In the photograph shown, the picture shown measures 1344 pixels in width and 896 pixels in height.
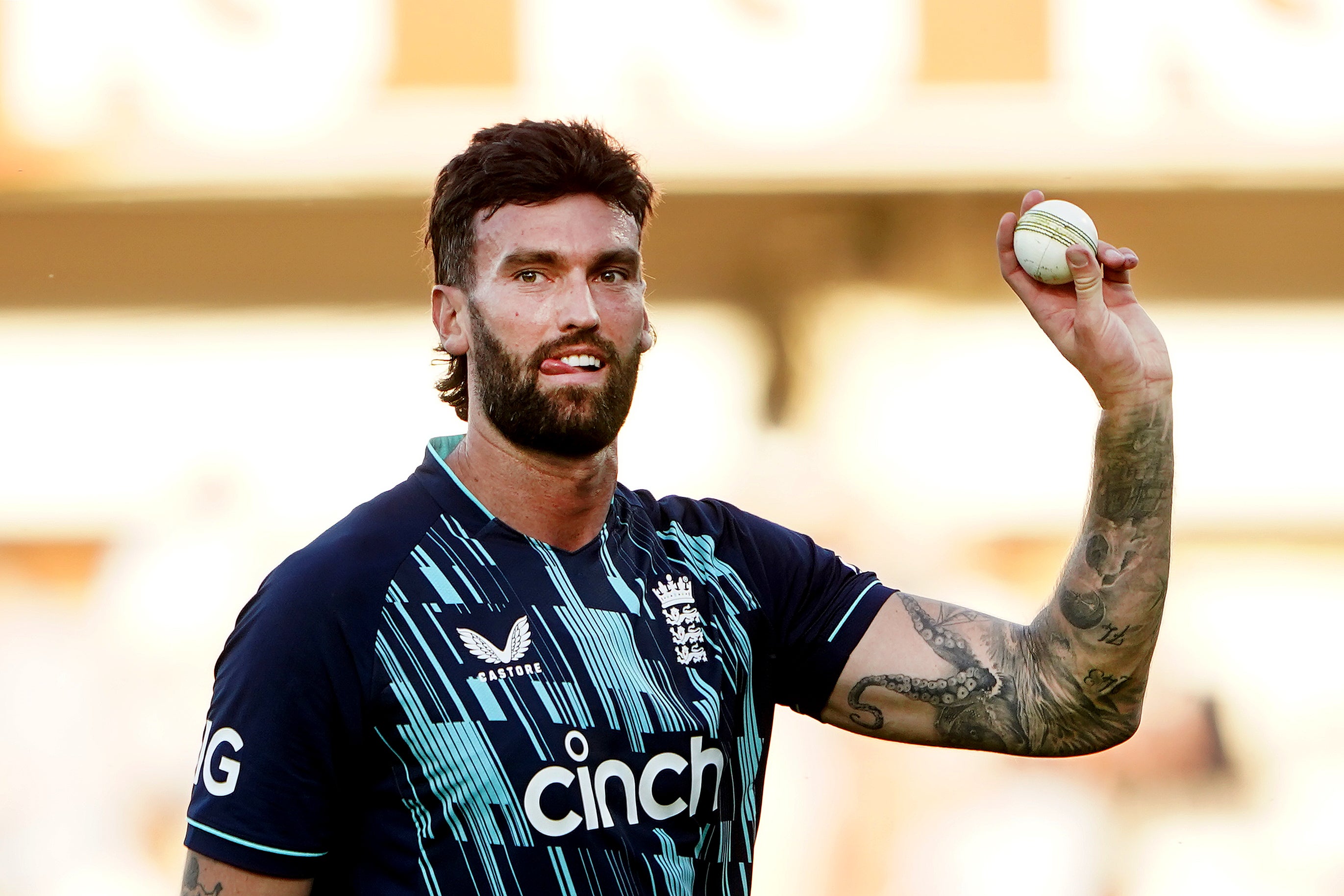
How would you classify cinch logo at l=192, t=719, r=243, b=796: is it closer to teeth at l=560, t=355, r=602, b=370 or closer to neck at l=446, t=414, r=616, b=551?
neck at l=446, t=414, r=616, b=551

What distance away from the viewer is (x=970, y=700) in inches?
79.5

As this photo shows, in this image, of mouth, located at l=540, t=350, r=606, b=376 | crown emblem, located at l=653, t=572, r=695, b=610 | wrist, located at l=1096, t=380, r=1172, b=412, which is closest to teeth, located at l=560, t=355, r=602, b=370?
mouth, located at l=540, t=350, r=606, b=376

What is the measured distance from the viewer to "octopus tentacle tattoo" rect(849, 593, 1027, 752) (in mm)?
2012

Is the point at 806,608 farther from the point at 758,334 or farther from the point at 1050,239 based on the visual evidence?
the point at 758,334

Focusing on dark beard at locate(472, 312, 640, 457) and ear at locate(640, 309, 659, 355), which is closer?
dark beard at locate(472, 312, 640, 457)

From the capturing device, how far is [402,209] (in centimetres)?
339

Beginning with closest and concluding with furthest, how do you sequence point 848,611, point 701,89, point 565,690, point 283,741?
point 283,741
point 565,690
point 848,611
point 701,89

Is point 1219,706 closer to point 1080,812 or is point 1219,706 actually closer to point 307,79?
point 1080,812

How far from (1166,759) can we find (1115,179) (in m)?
1.43

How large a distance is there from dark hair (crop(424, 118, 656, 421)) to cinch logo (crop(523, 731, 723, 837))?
0.74 m

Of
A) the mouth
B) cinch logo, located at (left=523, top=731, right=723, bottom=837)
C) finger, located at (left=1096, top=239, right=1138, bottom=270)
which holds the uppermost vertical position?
finger, located at (left=1096, top=239, right=1138, bottom=270)

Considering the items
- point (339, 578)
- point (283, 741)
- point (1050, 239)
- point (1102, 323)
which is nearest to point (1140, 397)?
point (1102, 323)

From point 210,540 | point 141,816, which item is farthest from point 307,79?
point 141,816

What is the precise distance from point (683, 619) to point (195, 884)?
0.73 meters
